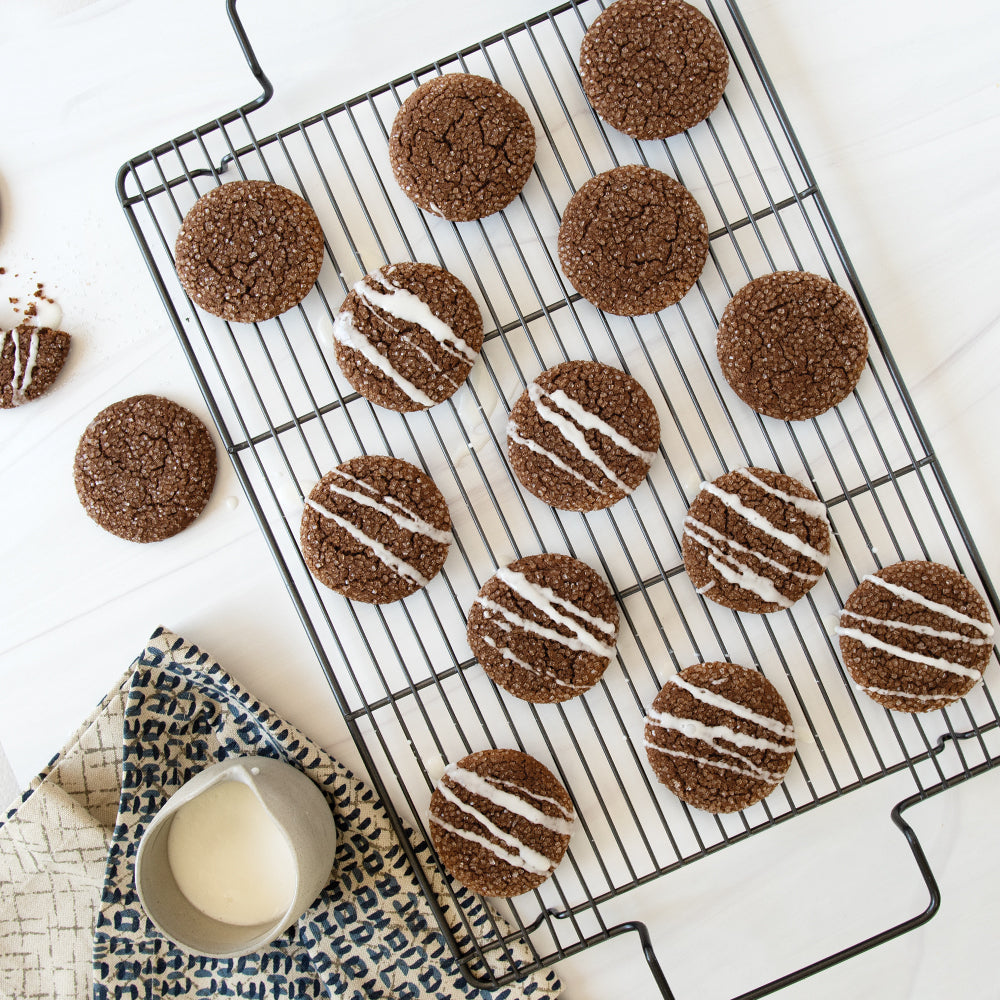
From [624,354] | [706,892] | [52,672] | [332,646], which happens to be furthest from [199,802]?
[624,354]

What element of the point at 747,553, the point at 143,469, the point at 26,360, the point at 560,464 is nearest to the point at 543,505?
the point at 560,464

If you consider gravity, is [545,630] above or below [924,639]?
above

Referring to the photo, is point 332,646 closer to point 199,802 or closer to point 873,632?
point 199,802

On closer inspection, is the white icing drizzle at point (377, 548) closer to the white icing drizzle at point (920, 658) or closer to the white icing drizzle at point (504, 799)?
the white icing drizzle at point (504, 799)

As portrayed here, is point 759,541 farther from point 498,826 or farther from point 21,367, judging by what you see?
point 21,367

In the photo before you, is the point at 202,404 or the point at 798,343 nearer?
the point at 798,343

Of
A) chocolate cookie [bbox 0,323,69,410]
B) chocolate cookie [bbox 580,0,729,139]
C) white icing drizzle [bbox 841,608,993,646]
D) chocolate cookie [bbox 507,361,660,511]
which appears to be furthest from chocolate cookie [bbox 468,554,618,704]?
chocolate cookie [bbox 0,323,69,410]
